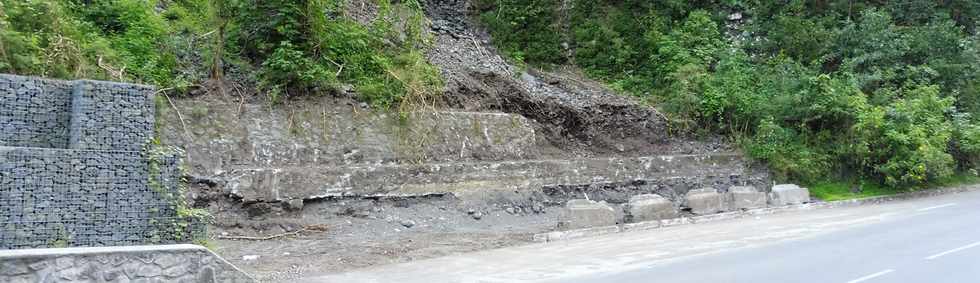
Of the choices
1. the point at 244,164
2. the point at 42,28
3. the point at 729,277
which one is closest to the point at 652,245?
A: the point at 729,277

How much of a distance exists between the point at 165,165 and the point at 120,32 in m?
5.54

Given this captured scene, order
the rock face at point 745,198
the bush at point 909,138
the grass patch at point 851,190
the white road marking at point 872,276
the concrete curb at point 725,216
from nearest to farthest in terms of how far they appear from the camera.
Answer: the white road marking at point 872,276 → the concrete curb at point 725,216 → the rock face at point 745,198 → the bush at point 909,138 → the grass patch at point 851,190

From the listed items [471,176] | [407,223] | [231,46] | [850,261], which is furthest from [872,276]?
[231,46]

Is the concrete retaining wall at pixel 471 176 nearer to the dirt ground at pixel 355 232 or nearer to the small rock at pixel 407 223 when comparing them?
the dirt ground at pixel 355 232

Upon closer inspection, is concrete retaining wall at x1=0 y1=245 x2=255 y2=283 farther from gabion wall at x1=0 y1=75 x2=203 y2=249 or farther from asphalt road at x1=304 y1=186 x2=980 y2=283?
asphalt road at x1=304 y1=186 x2=980 y2=283

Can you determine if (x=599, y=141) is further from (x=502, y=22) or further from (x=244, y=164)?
(x=244, y=164)

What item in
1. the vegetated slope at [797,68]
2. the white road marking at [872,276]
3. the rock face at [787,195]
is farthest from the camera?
the vegetated slope at [797,68]

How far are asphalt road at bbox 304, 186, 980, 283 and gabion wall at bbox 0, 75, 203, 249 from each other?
2.09m

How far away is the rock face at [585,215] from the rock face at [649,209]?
770mm

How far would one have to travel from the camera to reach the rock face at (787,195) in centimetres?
1644

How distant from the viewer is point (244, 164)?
12.1 meters

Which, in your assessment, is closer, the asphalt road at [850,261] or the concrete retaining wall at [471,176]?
the asphalt road at [850,261]

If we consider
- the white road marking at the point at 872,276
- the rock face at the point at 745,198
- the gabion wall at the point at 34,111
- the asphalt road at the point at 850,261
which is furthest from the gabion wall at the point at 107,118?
the rock face at the point at 745,198

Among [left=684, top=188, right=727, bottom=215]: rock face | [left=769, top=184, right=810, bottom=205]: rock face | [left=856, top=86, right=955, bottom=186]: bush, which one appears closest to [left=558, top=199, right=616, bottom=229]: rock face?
[left=684, top=188, right=727, bottom=215]: rock face
